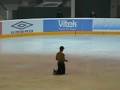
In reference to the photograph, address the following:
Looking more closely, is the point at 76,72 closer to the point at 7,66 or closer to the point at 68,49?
the point at 7,66

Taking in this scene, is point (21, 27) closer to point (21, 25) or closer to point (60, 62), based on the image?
point (21, 25)

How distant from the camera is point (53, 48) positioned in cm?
2078

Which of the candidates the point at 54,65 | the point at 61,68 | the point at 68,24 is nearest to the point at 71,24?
the point at 68,24

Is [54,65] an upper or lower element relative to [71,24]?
lower

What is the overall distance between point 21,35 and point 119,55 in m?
10.6

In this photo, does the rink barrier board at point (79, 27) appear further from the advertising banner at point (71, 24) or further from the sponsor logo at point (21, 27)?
the sponsor logo at point (21, 27)

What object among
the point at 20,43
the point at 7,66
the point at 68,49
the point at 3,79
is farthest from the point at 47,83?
the point at 20,43

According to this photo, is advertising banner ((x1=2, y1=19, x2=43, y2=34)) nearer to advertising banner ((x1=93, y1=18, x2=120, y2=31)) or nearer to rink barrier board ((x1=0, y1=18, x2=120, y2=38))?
rink barrier board ((x1=0, y1=18, x2=120, y2=38))

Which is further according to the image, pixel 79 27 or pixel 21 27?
pixel 79 27

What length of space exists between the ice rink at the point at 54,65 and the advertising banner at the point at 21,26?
3.63 m

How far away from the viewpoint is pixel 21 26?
90.4ft

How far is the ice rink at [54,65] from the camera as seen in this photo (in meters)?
11.7

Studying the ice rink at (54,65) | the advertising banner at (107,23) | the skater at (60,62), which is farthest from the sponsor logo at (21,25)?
the skater at (60,62)

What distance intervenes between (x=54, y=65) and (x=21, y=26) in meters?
12.5
